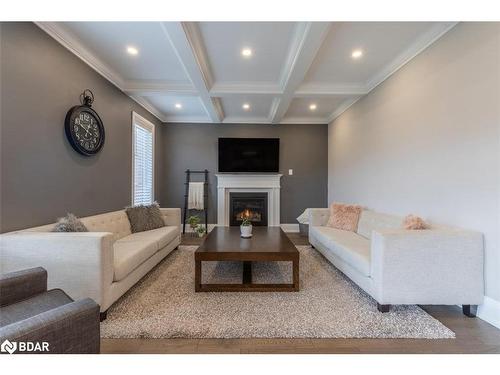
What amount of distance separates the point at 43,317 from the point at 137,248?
161cm

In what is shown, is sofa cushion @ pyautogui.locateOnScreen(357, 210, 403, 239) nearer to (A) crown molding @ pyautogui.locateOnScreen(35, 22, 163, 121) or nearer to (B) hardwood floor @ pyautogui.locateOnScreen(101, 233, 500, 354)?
(B) hardwood floor @ pyautogui.locateOnScreen(101, 233, 500, 354)

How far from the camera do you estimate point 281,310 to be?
2.14 meters

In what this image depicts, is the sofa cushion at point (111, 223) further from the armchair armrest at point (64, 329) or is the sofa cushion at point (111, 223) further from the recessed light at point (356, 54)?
the recessed light at point (356, 54)

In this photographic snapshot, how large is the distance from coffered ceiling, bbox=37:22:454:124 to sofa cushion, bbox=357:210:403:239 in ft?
6.29

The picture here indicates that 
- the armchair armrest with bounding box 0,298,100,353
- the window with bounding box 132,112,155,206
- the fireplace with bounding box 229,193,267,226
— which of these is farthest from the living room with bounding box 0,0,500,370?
the fireplace with bounding box 229,193,267,226

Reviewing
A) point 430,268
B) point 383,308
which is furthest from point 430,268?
point 383,308

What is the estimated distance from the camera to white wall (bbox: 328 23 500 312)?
195cm

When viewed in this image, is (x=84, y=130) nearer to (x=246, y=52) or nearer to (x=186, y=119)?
(x=246, y=52)

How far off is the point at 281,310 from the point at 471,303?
5.25ft

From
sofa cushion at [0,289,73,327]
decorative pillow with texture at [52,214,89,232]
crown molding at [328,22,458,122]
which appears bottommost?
sofa cushion at [0,289,73,327]

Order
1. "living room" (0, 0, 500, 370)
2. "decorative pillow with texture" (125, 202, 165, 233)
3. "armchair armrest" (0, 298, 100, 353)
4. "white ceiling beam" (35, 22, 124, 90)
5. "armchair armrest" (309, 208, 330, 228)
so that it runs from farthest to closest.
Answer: "armchair armrest" (309, 208, 330, 228), "decorative pillow with texture" (125, 202, 165, 233), "white ceiling beam" (35, 22, 124, 90), "living room" (0, 0, 500, 370), "armchair armrest" (0, 298, 100, 353)
